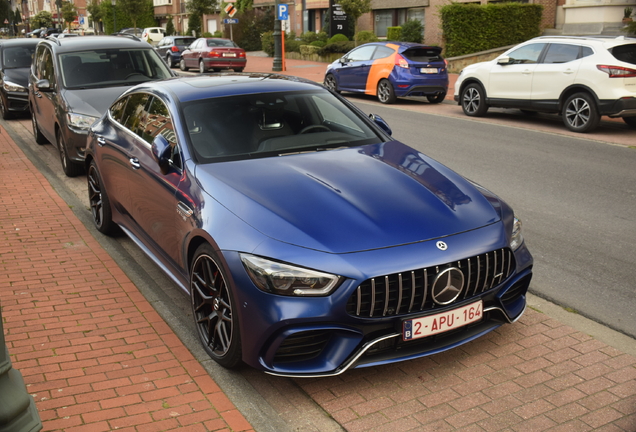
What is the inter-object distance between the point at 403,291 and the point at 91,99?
702cm

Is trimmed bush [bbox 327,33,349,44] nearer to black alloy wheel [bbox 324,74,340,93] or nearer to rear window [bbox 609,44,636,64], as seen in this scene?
black alloy wheel [bbox 324,74,340,93]

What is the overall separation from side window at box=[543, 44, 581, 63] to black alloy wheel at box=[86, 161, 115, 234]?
33.5ft

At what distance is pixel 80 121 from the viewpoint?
9.01 m

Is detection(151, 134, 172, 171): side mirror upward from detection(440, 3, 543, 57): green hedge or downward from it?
downward

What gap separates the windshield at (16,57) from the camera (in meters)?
16.5

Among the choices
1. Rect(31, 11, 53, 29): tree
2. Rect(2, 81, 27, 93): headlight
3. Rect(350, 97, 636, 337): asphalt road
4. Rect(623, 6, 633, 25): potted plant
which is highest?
Rect(31, 11, 53, 29): tree

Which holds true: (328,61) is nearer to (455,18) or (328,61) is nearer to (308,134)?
(455,18)

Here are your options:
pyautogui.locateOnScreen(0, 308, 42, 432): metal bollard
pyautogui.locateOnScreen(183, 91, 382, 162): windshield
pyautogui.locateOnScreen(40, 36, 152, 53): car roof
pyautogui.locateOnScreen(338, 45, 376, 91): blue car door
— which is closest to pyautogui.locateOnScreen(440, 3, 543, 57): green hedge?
pyautogui.locateOnScreen(338, 45, 376, 91): blue car door

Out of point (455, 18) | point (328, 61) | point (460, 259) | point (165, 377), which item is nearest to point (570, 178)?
point (460, 259)

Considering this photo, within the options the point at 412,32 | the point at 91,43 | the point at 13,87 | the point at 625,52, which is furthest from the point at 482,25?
the point at 91,43

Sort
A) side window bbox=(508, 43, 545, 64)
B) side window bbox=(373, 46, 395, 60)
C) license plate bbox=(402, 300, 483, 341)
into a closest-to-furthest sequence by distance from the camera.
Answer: license plate bbox=(402, 300, 483, 341) < side window bbox=(508, 43, 545, 64) < side window bbox=(373, 46, 395, 60)

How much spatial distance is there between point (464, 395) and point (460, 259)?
2.50 feet

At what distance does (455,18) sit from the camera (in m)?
28.2

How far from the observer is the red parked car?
31.5m
